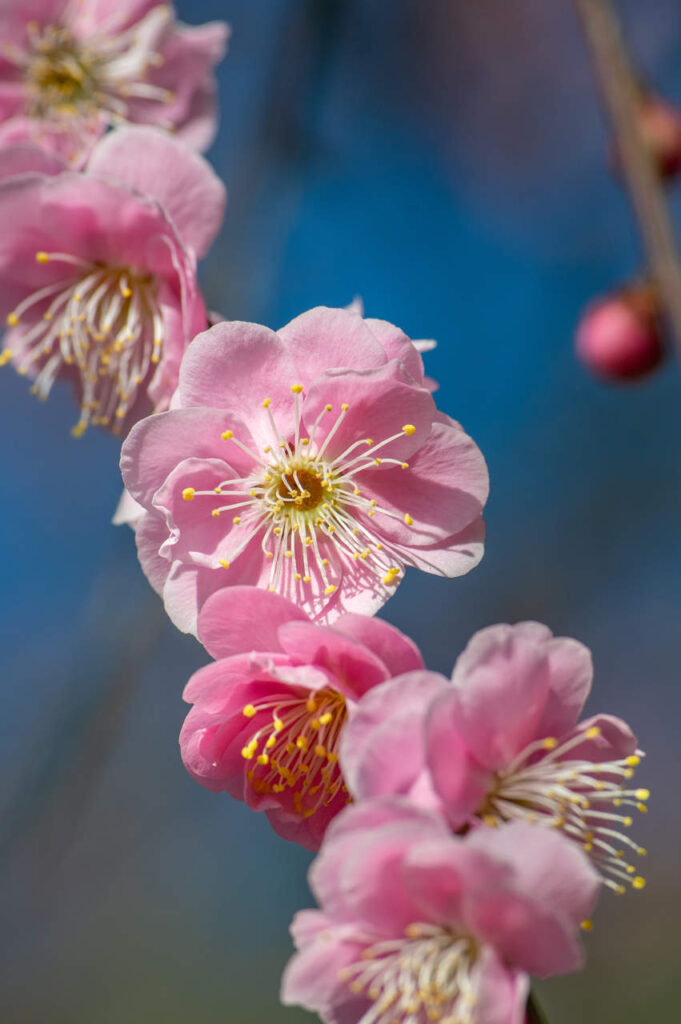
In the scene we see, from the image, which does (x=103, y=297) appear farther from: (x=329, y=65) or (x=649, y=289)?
(x=329, y=65)

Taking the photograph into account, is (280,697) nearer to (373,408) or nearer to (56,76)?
(373,408)

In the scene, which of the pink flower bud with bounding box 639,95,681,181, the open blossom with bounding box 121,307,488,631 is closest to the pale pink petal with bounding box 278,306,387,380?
the open blossom with bounding box 121,307,488,631

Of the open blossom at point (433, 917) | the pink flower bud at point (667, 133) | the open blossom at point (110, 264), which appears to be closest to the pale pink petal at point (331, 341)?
the open blossom at point (110, 264)

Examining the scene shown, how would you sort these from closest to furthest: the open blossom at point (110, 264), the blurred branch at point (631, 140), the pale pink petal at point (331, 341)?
1. the blurred branch at point (631, 140)
2. the pale pink petal at point (331, 341)
3. the open blossom at point (110, 264)

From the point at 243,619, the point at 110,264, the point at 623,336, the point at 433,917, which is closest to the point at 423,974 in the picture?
the point at 433,917

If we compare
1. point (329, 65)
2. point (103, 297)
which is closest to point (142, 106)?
point (103, 297)

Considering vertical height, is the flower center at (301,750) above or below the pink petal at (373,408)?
below

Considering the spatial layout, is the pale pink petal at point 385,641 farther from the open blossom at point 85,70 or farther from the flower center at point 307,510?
the open blossom at point 85,70
